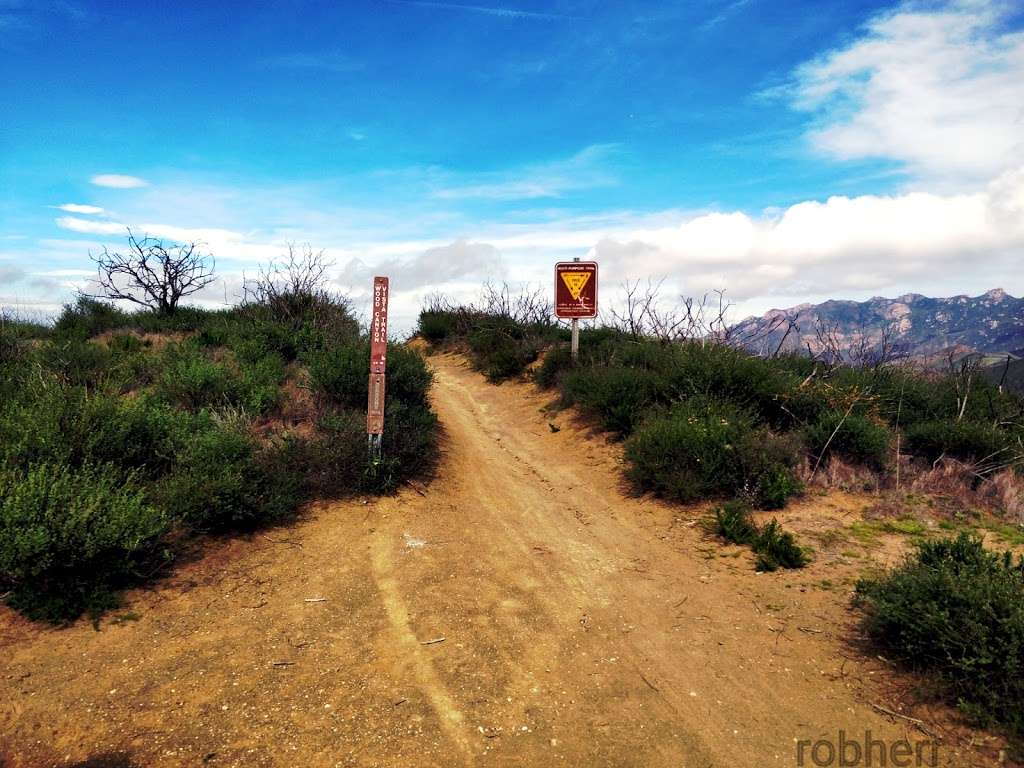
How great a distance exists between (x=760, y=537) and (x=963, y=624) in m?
2.64

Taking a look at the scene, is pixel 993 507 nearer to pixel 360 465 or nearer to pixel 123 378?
pixel 360 465

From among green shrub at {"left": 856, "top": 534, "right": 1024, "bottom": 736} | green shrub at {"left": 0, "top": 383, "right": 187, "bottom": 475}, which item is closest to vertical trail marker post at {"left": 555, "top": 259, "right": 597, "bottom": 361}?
green shrub at {"left": 0, "top": 383, "right": 187, "bottom": 475}

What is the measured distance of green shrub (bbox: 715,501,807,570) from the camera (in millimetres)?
6145

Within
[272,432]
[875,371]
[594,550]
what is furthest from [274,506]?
[875,371]

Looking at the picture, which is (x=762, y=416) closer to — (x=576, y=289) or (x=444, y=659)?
(x=576, y=289)

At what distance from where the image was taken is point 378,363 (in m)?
7.39

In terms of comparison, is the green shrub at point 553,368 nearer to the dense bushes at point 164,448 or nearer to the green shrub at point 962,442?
the dense bushes at point 164,448

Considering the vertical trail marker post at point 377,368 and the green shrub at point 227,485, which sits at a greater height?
the vertical trail marker post at point 377,368

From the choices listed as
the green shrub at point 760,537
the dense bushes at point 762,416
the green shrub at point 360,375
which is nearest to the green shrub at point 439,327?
the dense bushes at point 762,416

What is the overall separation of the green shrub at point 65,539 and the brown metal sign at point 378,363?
2619mm

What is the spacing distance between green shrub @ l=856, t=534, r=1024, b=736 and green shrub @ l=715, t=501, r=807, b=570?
46.0 inches

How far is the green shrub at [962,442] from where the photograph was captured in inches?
332

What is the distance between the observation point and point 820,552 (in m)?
6.38

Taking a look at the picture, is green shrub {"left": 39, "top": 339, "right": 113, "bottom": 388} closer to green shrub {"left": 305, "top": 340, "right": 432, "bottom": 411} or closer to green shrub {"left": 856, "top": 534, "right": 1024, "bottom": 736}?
green shrub {"left": 305, "top": 340, "right": 432, "bottom": 411}
